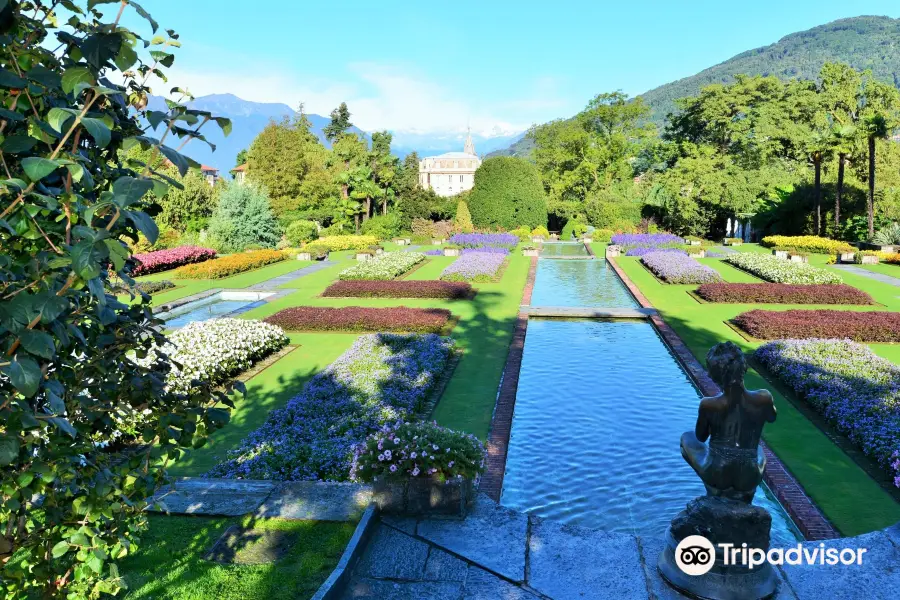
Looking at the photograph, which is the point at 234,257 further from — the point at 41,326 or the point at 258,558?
the point at 41,326

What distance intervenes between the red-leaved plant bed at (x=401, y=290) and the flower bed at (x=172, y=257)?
430 inches

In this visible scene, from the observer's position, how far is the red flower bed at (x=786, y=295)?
20.8 meters

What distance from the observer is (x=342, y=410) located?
1039cm

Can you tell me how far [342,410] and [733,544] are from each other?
655cm

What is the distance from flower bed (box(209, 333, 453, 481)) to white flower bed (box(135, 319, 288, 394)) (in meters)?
1.90

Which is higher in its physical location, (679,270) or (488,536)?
(679,270)

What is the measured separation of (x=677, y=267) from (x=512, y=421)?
19.0m

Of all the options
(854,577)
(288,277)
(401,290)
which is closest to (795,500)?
(854,577)

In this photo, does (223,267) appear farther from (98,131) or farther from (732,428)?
(98,131)

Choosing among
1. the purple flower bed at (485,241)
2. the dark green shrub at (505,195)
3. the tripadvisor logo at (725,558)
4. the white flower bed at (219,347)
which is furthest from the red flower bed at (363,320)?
the dark green shrub at (505,195)

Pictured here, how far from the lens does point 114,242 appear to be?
2.32m

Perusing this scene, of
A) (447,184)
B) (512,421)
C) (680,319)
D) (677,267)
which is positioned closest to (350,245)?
(677,267)

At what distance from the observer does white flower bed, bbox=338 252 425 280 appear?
27.0 m

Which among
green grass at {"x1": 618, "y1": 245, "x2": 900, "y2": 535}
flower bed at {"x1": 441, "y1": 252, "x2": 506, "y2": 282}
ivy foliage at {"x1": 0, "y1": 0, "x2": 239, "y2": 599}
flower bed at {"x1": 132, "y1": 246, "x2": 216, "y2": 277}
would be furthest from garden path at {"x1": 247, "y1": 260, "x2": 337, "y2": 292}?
ivy foliage at {"x1": 0, "y1": 0, "x2": 239, "y2": 599}
